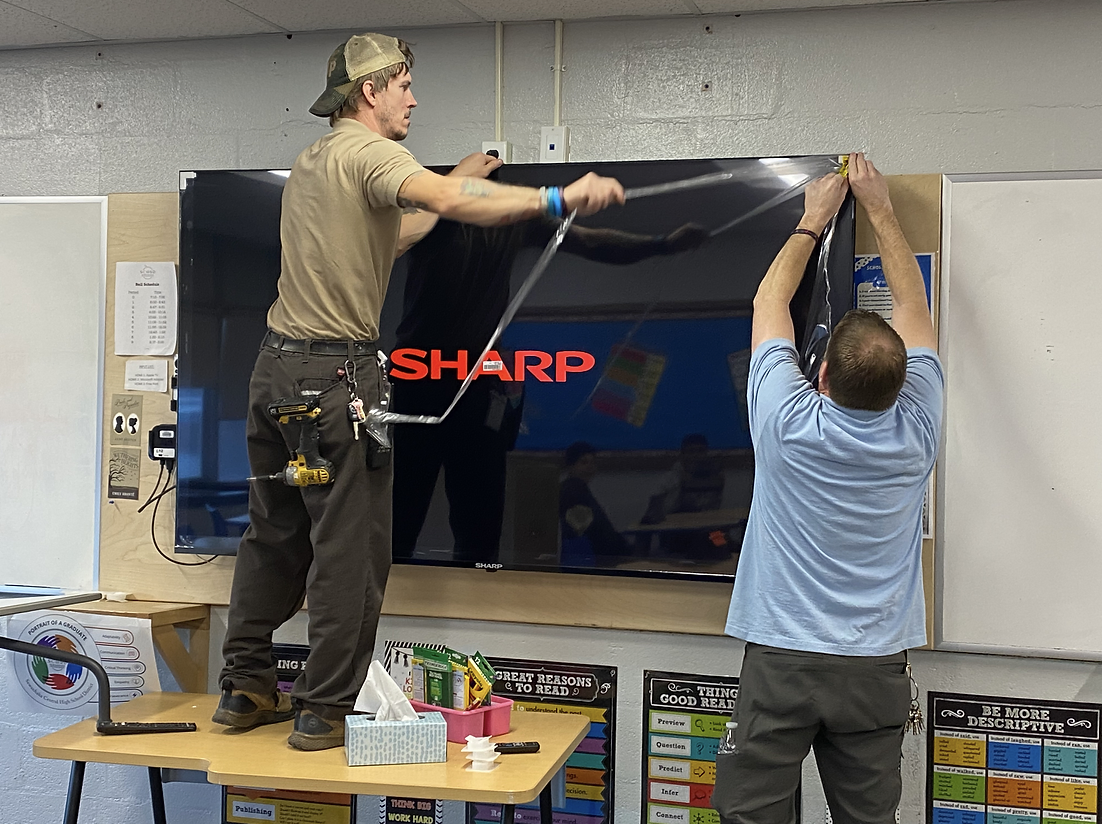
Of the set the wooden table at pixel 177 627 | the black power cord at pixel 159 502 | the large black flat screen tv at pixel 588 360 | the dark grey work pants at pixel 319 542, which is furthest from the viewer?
the black power cord at pixel 159 502

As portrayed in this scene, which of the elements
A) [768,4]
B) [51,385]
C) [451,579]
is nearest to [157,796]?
[451,579]

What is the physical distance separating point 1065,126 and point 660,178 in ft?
3.19

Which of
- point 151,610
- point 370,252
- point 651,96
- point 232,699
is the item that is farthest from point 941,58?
point 151,610

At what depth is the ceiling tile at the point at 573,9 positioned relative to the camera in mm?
2846

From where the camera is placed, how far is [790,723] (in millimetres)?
2221

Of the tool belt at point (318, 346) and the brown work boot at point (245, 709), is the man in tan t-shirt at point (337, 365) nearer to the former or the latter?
the tool belt at point (318, 346)

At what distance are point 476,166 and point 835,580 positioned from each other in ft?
4.44

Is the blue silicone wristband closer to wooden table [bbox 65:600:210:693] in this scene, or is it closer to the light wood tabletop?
the light wood tabletop

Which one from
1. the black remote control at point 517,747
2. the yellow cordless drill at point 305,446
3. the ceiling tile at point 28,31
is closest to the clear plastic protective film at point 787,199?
the yellow cordless drill at point 305,446

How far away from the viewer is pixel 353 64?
2.39 m

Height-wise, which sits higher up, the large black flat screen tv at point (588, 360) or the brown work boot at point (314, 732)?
the large black flat screen tv at point (588, 360)

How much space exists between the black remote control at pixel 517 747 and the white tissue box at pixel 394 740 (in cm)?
13

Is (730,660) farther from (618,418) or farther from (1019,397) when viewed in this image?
(1019,397)

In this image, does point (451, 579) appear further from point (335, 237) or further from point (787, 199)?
point (787, 199)
